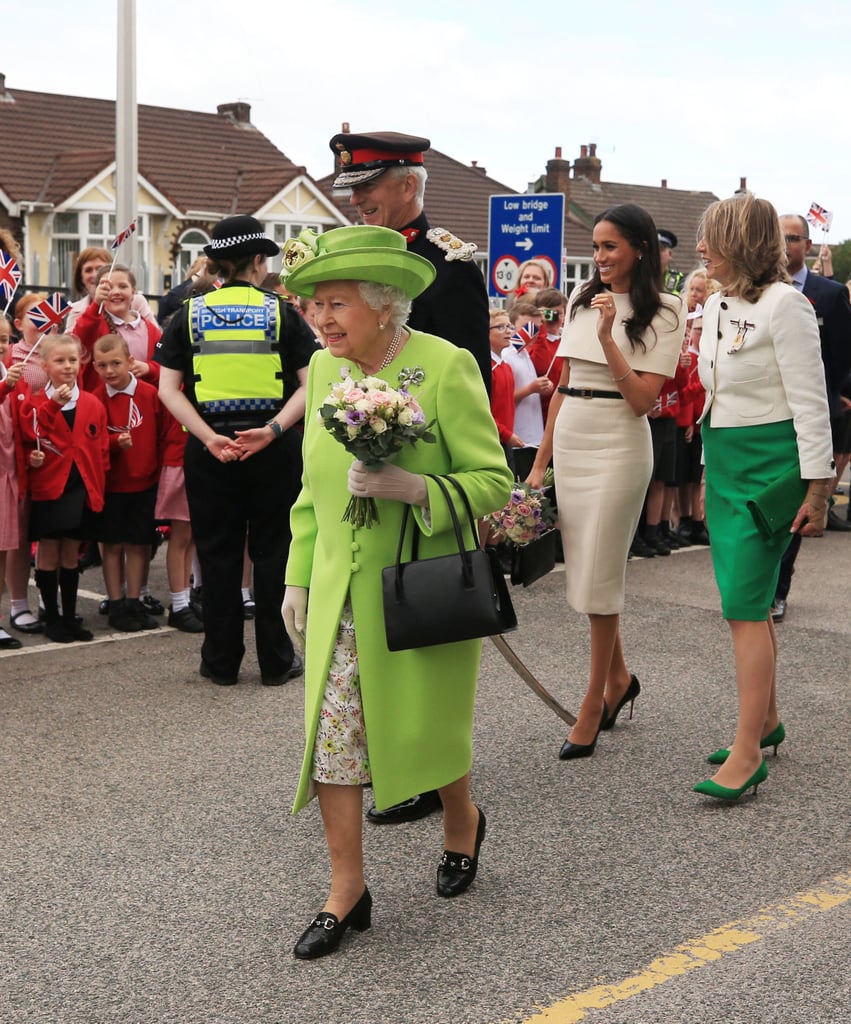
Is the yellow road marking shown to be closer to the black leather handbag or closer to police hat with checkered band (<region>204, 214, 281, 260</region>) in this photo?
the black leather handbag

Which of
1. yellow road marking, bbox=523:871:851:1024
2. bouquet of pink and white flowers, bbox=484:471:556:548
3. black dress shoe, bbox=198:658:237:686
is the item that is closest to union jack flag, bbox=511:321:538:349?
black dress shoe, bbox=198:658:237:686

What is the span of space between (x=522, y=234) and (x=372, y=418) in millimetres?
12863

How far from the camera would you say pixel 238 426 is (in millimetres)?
6734

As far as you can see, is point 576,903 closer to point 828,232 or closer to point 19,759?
point 19,759

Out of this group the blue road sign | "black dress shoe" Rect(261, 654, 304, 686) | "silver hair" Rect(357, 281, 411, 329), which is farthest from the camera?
the blue road sign

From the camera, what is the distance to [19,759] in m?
5.67

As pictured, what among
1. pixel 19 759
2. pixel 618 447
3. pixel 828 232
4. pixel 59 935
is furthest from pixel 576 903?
pixel 828 232

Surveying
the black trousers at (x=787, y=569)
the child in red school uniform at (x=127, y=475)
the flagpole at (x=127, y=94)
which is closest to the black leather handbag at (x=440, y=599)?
the child in red school uniform at (x=127, y=475)

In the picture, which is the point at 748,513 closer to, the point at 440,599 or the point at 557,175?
the point at 440,599

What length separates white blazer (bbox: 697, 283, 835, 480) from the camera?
5.09 meters

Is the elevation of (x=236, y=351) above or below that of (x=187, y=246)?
below

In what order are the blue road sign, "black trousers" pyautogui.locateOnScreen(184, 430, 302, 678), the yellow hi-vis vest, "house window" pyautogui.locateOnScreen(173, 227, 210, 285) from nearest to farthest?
the yellow hi-vis vest < "black trousers" pyautogui.locateOnScreen(184, 430, 302, 678) < the blue road sign < "house window" pyautogui.locateOnScreen(173, 227, 210, 285)

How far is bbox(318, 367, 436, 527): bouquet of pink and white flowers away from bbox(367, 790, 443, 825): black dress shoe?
1757 mm

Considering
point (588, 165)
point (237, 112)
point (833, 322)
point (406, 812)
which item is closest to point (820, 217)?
point (833, 322)
